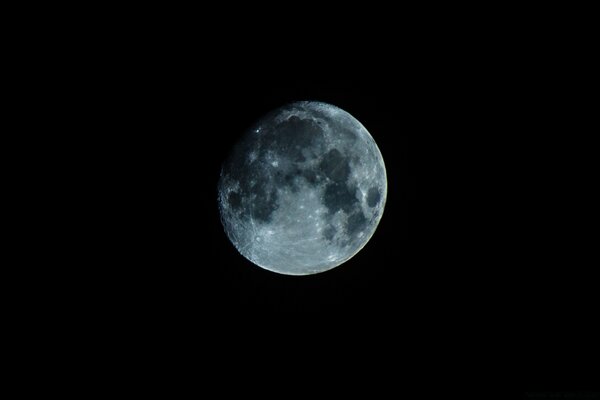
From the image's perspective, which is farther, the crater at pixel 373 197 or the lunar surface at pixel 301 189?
the crater at pixel 373 197

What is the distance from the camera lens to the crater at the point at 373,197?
3499 millimetres

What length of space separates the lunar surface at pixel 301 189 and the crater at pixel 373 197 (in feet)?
0.04

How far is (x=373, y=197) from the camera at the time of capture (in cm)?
356

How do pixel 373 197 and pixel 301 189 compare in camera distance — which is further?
pixel 373 197

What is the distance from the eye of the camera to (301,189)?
3.12 meters

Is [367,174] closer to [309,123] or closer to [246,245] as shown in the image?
[309,123]

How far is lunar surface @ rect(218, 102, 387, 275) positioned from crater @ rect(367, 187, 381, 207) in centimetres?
1

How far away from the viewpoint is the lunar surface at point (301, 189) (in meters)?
3.16

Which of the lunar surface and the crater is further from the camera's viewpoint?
the crater

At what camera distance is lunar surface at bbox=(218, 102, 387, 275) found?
3.16 metres

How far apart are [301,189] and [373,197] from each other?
0.89m

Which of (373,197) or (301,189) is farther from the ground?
(373,197)

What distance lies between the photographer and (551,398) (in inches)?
156

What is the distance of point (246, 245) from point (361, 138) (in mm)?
1682
